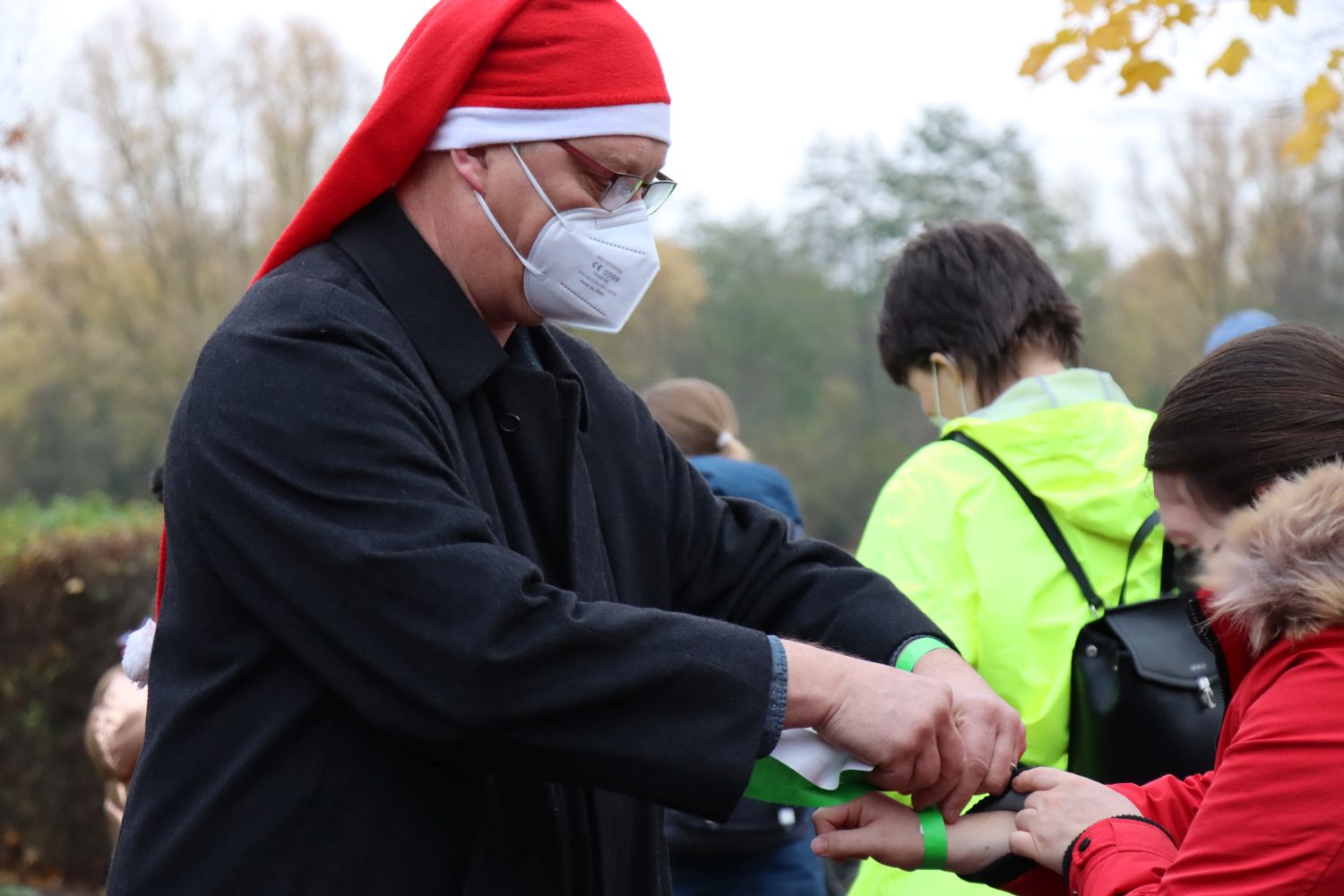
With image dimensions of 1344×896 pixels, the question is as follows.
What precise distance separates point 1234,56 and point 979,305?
8.83ft

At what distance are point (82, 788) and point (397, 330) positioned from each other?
23.3 ft

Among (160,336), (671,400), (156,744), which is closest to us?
(156,744)

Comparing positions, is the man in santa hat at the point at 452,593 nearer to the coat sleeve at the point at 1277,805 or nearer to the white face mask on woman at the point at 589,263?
the white face mask on woman at the point at 589,263

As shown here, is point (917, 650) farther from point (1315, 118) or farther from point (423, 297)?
point (1315, 118)

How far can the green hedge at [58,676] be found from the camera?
26.1ft

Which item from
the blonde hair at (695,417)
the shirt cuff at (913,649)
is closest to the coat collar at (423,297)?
the shirt cuff at (913,649)

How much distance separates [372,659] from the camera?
1688 mm

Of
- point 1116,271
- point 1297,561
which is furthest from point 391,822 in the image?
point 1116,271

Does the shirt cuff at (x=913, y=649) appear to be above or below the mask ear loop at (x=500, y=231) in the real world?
below

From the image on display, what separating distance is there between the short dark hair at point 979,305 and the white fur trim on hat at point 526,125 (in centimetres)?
136

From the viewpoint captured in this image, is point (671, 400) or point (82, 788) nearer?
point (671, 400)

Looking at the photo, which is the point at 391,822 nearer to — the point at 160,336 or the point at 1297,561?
the point at 1297,561

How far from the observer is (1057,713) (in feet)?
9.21

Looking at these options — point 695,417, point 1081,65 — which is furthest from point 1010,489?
point 1081,65
